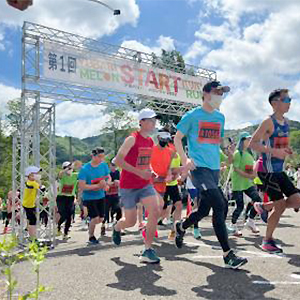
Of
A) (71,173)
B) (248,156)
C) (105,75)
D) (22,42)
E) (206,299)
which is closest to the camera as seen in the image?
(206,299)

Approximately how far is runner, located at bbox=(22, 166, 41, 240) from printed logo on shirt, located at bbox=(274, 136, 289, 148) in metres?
5.17

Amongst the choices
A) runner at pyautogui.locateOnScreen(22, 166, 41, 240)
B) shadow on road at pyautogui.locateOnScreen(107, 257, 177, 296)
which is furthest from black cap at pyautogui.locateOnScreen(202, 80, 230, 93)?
runner at pyautogui.locateOnScreen(22, 166, 41, 240)

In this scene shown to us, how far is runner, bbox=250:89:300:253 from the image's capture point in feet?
16.5

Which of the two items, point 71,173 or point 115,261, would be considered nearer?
point 115,261

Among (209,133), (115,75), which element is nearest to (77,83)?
→ (115,75)

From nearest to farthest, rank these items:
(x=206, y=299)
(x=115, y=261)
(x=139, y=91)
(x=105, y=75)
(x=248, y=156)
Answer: (x=206, y=299)
(x=115, y=261)
(x=248, y=156)
(x=105, y=75)
(x=139, y=91)

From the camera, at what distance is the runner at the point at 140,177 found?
5.04 m

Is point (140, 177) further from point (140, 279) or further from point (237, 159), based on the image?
point (237, 159)

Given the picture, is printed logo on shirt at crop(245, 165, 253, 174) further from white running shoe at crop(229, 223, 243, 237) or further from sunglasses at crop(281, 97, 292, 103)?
sunglasses at crop(281, 97, 292, 103)

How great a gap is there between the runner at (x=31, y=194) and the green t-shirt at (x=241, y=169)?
4166 millimetres

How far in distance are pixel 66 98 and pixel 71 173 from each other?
200 cm

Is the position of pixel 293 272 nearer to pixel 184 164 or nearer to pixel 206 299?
pixel 206 299

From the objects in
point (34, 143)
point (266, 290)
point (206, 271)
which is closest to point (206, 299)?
point (266, 290)

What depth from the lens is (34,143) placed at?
29.3 feet
